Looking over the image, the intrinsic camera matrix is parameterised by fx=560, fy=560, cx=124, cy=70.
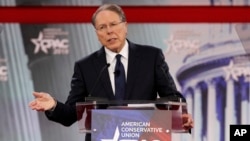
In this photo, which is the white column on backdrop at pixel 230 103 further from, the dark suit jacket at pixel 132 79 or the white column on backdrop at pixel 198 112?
the dark suit jacket at pixel 132 79

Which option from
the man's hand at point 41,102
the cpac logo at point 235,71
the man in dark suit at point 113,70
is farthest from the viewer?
the cpac logo at point 235,71

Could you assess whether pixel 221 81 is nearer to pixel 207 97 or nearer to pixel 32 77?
pixel 207 97

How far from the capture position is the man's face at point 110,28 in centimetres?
194

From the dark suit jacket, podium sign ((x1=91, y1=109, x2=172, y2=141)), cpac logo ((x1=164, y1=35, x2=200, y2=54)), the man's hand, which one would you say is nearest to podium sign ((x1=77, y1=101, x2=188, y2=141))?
podium sign ((x1=91, y1=109, x2=172, y2=141))

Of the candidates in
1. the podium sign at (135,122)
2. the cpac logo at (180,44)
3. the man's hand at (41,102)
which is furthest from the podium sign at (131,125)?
the cpac logo at (180,44)

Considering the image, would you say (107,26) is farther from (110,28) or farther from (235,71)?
(235,71)

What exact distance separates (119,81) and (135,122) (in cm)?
36

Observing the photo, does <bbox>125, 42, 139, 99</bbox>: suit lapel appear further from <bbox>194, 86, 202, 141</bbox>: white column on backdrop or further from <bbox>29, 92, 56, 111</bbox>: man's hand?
<bbox>194, 86, 202, 141</bbox>: white column on backdrop

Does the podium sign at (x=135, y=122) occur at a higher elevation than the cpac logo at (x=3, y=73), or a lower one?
lower

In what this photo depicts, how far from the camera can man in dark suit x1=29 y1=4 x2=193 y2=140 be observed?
1943mm

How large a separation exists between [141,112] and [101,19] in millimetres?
455

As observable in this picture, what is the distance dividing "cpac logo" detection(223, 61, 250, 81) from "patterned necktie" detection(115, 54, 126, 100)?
1463 millimetres

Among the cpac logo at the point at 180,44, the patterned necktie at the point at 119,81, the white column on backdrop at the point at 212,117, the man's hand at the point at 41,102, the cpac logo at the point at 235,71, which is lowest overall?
the white column on backdrop at the point at 212,117

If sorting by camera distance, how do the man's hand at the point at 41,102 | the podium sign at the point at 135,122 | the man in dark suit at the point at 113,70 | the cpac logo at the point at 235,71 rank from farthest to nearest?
1. the cpac logo at the point at 235,71
2. the man in dark suit at the point at 113,70
3. the man's hand at the point at 41,102
4. the podium sign at the point at 135,122
